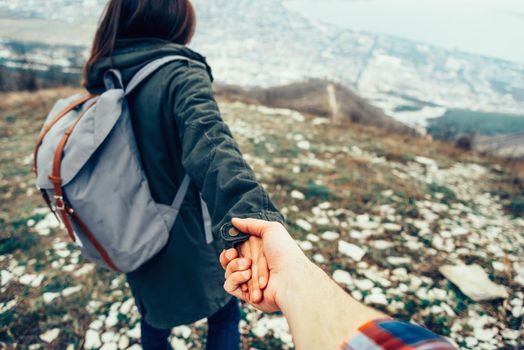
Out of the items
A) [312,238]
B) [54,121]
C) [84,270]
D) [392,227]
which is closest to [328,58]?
[392,227]

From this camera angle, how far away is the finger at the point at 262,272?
Answer: 42.5 inches

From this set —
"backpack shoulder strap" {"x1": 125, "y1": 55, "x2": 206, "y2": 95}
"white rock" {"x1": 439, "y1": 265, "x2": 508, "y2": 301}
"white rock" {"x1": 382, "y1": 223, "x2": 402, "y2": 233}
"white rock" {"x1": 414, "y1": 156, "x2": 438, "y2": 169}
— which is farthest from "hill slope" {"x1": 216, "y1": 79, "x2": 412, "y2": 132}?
"backpack shoulder strap" {"x1": 125, "y1": 55, "x2": 206, "y2": 95}

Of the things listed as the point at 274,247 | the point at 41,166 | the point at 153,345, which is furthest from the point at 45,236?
the point at 274,247

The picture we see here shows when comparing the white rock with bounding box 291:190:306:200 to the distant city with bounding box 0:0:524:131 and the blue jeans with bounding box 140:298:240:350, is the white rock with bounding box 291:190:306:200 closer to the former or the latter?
the blue jeans with bounding box 140:298:240:350

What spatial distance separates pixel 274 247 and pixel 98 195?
34.1 inches

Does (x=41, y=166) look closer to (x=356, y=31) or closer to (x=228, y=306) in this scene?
(x=228, y=306)

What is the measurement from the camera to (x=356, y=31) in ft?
397

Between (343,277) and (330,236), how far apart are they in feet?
2.40

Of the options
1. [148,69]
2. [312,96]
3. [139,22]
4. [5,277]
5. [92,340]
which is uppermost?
[139,22]

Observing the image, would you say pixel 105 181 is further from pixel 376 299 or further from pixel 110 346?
pixel 376 299

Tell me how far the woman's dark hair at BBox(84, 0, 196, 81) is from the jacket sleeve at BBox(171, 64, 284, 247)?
1.17ft

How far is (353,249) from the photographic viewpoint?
12.1ft

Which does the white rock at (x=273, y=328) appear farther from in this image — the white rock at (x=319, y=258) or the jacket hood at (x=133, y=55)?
the jacket hood at (x=133, y=55)

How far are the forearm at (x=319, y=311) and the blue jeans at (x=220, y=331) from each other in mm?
1068
